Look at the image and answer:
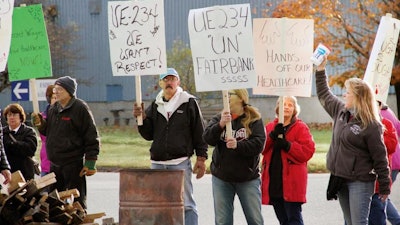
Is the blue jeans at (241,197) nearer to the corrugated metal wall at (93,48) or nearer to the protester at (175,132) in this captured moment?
the protester at (175,132)

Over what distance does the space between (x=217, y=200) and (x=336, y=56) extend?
28.8m

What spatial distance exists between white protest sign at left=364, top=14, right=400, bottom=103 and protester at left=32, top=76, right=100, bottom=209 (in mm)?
2990

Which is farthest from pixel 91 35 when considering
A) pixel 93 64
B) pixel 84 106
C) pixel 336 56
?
pixel 84 106

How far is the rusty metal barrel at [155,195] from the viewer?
29.5 ft

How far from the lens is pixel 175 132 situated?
35.9 ft

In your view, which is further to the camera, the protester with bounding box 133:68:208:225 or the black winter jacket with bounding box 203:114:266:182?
the protester with bounding box 133:68:208:225

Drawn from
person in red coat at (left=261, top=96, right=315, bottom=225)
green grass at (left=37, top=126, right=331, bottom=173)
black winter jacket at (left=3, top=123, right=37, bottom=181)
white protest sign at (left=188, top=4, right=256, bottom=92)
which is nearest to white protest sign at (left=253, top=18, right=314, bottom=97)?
person in red coat at (left=261, top=96, right=315, bottom=225)

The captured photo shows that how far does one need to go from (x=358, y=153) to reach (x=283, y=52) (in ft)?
7.10

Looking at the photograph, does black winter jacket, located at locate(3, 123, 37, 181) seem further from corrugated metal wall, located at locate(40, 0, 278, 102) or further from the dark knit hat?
corrugated metal wall, located at locate(40, 0, 278, 102)

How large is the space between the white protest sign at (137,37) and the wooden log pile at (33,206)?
1841 millimetres

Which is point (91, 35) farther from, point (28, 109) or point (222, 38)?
point (222, 38)

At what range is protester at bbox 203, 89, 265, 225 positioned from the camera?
34.3ft

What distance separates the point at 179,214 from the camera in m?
9.04

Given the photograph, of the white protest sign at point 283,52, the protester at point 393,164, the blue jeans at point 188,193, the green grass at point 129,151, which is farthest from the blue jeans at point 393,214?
the green grass at point 129,151
